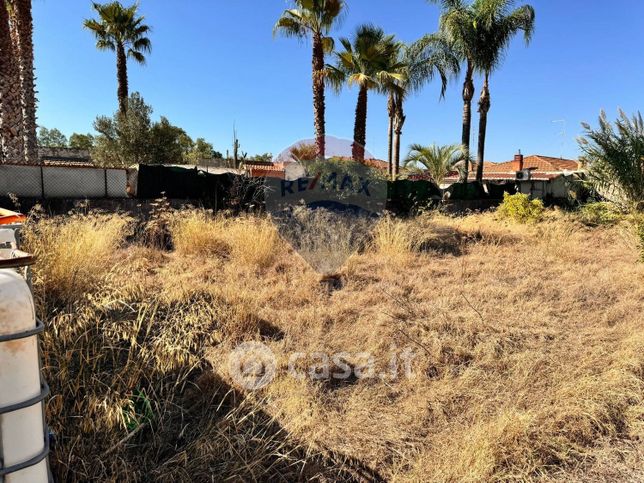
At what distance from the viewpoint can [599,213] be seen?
416 inches

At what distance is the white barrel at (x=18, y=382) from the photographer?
1.04 meters

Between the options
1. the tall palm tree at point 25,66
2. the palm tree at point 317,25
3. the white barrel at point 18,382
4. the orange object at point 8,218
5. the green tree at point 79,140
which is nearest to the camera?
the white barrel at point 18,382

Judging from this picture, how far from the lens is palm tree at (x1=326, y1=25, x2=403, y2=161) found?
17.5 m

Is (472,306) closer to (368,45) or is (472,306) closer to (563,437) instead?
(563,437)

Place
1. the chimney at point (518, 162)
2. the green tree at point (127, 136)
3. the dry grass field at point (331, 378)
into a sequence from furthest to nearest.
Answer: the chimney at point (518, 162)
the green tree at point (127, 136)
the dry grass field at point (331, 378)

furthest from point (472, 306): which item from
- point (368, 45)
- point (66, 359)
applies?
point (368, 45)

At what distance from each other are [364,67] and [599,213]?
11.1m

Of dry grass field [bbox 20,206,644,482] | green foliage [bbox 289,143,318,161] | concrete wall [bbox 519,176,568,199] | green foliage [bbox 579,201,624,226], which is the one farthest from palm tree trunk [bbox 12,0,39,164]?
concrete wall [bbox 519,176,568,199]

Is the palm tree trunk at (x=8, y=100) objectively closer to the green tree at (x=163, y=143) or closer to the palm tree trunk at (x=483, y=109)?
the green tree at (x=163, y=143)

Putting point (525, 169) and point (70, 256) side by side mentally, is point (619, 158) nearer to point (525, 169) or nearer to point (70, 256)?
point (70, 256)

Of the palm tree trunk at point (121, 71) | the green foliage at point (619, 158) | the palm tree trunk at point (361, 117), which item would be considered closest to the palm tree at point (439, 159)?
the palm tree trunk at point (361, 117)

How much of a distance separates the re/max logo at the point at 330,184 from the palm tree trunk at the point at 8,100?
277 inches

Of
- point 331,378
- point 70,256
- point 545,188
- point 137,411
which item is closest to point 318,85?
point 545,188

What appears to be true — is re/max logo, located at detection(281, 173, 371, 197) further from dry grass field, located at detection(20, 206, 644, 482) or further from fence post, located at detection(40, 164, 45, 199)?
fence post, located at detection(40, 164, 45, 199)
